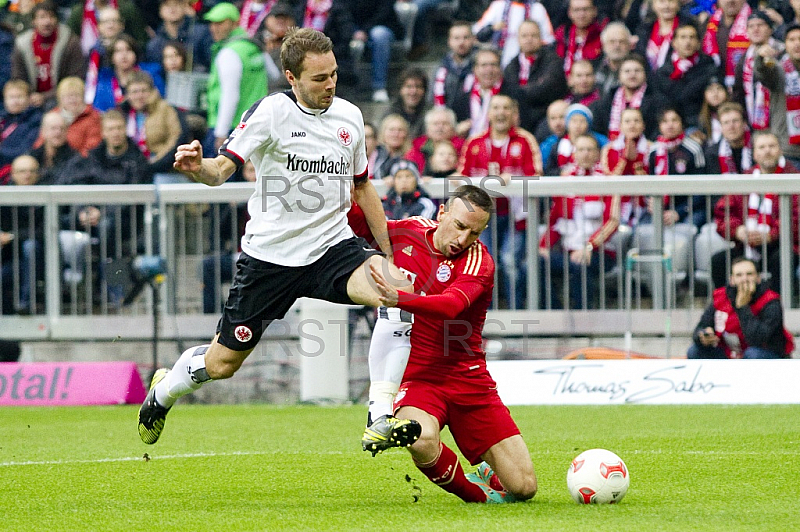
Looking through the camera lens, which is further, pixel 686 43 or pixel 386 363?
pixel 686 43

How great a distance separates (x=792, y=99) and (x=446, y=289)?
757 cm

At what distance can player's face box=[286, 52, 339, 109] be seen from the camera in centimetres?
654

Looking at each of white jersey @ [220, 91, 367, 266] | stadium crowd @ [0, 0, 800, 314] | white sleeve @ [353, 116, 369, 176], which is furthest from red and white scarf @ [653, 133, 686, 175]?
white jersey @ [220, 91, 367, 266]

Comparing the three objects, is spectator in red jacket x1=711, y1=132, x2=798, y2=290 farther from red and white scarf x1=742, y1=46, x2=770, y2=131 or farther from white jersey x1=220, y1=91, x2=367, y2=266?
white jersey x1=220, y1=91, x2=367, y2=266

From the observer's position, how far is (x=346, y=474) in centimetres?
736

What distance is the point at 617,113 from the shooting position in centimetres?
1304

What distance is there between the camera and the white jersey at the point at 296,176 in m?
6.70

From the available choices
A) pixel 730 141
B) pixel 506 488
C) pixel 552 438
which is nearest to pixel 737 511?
pixel 506 488

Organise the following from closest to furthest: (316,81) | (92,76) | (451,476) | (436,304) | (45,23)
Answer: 1. (436,304)
2. (451,476)
3. (316,81)
4. (45,23)
5. (92,76)

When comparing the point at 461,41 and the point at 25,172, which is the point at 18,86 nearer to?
the point at 25,172

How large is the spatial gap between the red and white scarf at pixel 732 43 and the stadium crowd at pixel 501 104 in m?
0.02

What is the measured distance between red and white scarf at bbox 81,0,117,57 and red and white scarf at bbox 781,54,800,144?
845 cm

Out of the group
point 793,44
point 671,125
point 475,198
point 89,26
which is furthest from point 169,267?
point 475,198

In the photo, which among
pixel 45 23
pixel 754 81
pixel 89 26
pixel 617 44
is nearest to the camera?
pixel 754 81
